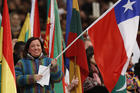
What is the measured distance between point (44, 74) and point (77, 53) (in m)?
0.91

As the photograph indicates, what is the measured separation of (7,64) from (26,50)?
64 cm

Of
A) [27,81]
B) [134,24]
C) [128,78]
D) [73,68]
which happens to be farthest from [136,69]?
[27,81]

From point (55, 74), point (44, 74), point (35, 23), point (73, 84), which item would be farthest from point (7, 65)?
point (35, 23)

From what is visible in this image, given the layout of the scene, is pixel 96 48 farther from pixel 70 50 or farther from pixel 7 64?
pixel 7 64

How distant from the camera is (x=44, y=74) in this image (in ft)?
16.1

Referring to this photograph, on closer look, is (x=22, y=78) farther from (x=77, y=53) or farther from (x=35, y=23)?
(x=35, y=23)

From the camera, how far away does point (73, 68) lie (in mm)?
5773

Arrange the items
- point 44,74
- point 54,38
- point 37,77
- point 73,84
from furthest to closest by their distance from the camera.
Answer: point 54,38 → point 73,84 → point 44,74 → point 37,77

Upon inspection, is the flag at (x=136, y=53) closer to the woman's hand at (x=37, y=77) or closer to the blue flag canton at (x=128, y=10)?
the blue flag canton at (x=128, y=10)

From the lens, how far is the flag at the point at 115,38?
4.88m

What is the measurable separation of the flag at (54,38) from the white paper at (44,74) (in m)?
0.54

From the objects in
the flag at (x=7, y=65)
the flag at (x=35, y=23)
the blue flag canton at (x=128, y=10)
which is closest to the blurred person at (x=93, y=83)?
the flag at (x=35, y=23)

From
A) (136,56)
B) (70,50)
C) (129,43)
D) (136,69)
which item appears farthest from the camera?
(136,69)

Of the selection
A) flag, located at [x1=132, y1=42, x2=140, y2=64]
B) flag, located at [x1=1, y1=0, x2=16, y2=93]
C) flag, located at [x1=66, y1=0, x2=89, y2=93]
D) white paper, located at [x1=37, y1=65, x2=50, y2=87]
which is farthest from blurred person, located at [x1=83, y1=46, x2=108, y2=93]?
flag, located at [x1=1, y1=0, x2=16, y2=93]
